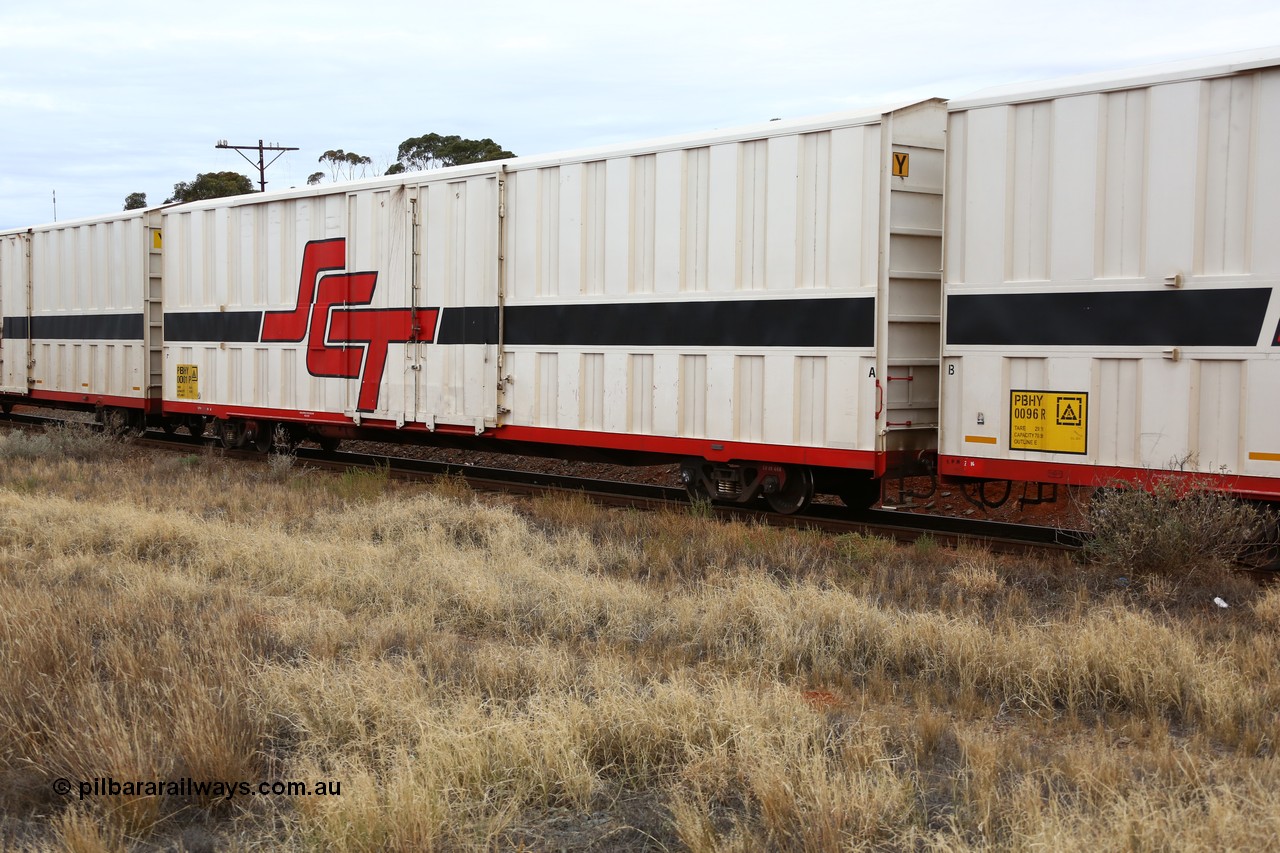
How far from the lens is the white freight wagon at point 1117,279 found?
26.1ft

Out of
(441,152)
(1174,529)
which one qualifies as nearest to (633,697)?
(1174,529)

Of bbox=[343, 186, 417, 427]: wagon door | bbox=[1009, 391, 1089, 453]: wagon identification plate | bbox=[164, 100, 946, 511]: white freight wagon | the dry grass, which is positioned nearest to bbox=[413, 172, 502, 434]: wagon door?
bbox=[164, 100, 946, 511]: white freight wagon

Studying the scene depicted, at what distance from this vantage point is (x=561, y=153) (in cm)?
1223

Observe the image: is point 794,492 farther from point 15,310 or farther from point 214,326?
point 15,310

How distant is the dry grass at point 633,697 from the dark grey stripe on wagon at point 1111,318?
70.4 inches

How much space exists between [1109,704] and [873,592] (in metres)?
2.37

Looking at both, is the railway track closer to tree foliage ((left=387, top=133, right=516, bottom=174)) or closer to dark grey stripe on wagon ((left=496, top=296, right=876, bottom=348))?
dark grey stripe on wagon ((left=496, top=296, right=876, bottom=348))

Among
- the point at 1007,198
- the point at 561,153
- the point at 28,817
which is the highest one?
the point at 561,153

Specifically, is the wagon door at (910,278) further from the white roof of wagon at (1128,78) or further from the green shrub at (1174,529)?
the green shrub at (1174,529)

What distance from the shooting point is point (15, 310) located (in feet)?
73.4

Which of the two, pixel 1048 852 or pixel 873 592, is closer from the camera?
pixel 1048 852

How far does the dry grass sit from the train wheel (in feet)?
5.97

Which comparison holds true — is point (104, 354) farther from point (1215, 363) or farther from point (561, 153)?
point (1215, 363)

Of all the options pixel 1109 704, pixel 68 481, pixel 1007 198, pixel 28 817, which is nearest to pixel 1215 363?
pixel 1007 198
